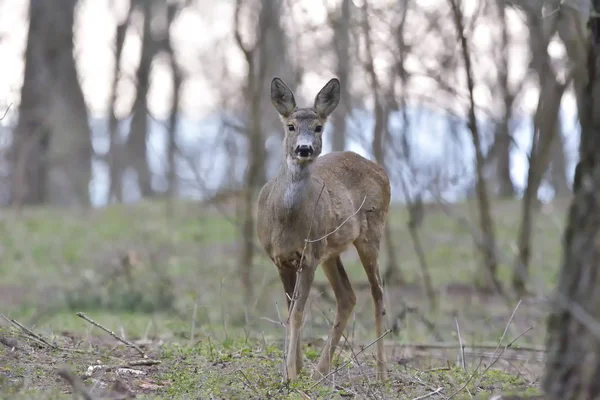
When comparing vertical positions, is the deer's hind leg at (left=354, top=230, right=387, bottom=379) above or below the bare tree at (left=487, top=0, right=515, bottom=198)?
below

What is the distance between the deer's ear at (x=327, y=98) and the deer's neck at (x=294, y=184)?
0.58 m

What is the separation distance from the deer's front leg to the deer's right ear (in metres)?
1.28

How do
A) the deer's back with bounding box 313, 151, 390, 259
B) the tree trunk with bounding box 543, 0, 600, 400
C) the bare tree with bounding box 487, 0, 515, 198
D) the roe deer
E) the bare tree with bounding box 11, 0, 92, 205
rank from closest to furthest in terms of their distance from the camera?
1. the tree trunk with bounding box 543, 0, 600, 400
2. the roe deer
3. the deer's back with bounding box 313, 151, 390, 259
4. the bare tree with bounding box 487, 0, 515, 198
5. the bare tree with bounding box 11, 0, 92, 205

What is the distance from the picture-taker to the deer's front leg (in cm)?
604

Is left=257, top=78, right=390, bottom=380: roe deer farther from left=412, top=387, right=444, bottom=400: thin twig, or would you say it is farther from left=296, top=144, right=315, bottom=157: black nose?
left=412, top=387, right=444, bottom=400: thin twig

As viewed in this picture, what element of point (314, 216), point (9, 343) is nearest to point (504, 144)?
point (314, 216)

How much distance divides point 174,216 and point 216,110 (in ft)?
27.9

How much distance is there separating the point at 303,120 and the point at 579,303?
306cm

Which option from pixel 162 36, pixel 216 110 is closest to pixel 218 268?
pixel 216 110

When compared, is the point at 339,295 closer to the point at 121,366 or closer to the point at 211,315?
the point at 121,366

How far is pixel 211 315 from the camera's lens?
11.4 m

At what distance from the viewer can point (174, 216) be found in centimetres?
1952

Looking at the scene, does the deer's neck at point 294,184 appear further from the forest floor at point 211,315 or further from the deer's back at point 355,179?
the forest floor at point 211,315

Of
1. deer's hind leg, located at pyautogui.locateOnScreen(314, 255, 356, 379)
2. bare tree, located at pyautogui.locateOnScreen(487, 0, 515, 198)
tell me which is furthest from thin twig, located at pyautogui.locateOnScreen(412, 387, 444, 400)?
bare tree, located at pyautogui.locateOnScreen(487, 0, 515, 198)
